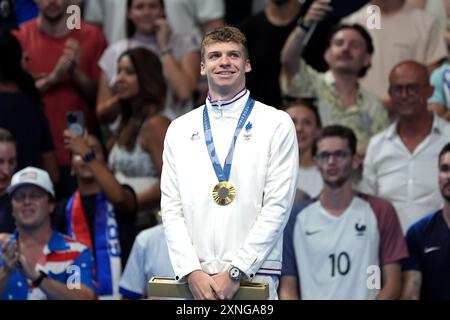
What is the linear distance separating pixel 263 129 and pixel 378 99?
3756 mm

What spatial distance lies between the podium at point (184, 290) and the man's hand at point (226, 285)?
0.02 m

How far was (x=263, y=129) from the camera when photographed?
6461 millimetres

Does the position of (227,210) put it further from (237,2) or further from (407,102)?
(237,2)

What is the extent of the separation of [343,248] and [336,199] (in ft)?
1.25

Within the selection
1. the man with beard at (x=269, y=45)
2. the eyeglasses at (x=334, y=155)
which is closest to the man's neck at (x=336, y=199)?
the eyeglasses at (x=334, y=155)

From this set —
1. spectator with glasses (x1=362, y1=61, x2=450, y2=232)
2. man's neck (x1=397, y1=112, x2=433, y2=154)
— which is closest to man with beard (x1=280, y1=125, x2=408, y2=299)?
spectator with glasses (x1=362, y1=61, x2=450, y2=232)

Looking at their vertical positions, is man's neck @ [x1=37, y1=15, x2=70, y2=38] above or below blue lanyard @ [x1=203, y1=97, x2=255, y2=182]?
above

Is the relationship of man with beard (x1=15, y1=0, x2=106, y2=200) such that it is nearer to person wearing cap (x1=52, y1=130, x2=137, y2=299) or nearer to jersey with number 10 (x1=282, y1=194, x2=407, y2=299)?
person wearing cap (x1=52, y1=130, x2=137, y2=299)

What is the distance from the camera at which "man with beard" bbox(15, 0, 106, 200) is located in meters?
10.2

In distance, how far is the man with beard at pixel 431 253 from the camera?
8.97 metres

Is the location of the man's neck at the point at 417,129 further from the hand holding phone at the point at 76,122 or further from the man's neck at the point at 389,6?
the hand holding phone at the point at 76,122

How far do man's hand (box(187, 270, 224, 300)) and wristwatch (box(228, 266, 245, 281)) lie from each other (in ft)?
0.28

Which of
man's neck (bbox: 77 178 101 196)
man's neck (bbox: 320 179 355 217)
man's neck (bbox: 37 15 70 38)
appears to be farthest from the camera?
man's neck (bbox: 37 15 70 38)
